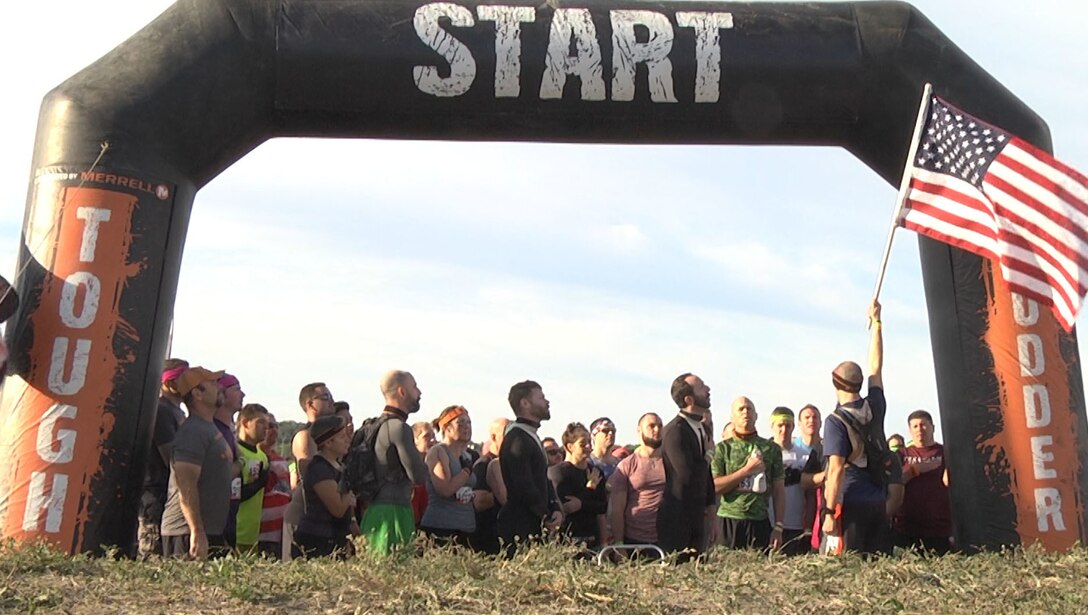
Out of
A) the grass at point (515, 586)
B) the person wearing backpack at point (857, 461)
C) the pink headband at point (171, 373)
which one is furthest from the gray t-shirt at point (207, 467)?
the person wearing backpack at point (857, 461)

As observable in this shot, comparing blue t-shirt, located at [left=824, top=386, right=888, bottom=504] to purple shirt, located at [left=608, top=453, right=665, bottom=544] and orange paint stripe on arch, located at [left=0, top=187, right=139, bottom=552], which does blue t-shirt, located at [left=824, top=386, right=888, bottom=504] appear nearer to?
purple shirt, located at [left=608, top=453, right=665, bottom=544]

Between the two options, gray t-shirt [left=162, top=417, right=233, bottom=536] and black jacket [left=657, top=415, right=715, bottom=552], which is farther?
black jacket [left=657, top=415, right=715, bottom=552]

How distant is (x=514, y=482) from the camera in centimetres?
736

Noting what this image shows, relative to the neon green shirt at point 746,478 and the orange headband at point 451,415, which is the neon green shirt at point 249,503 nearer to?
the orange headband at point 451,415

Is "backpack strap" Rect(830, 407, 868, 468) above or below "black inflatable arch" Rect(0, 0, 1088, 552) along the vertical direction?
below

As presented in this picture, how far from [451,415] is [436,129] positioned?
2.03 meters

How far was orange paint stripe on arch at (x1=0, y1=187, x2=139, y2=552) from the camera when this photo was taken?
6.73m

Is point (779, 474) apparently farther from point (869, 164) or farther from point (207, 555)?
point (207, 555)

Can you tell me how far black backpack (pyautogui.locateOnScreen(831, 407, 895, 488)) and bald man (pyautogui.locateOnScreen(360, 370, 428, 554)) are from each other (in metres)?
2.53

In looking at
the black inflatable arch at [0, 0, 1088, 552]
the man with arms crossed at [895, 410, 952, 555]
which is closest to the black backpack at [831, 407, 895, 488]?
the black inflatable arch at [0, 0, 1088, 552]

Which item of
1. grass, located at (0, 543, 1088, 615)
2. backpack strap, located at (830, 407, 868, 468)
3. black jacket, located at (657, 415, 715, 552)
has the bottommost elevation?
grass, located at (0, 543, 1088, 615)

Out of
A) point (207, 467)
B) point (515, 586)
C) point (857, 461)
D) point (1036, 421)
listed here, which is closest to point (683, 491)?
point (857, 461)

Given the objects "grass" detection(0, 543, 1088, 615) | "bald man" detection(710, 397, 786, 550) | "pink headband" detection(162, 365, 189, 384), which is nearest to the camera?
"grass" detection(0, 543, 1088, 615)

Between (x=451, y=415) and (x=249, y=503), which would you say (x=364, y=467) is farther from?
(x=451, y=415)
